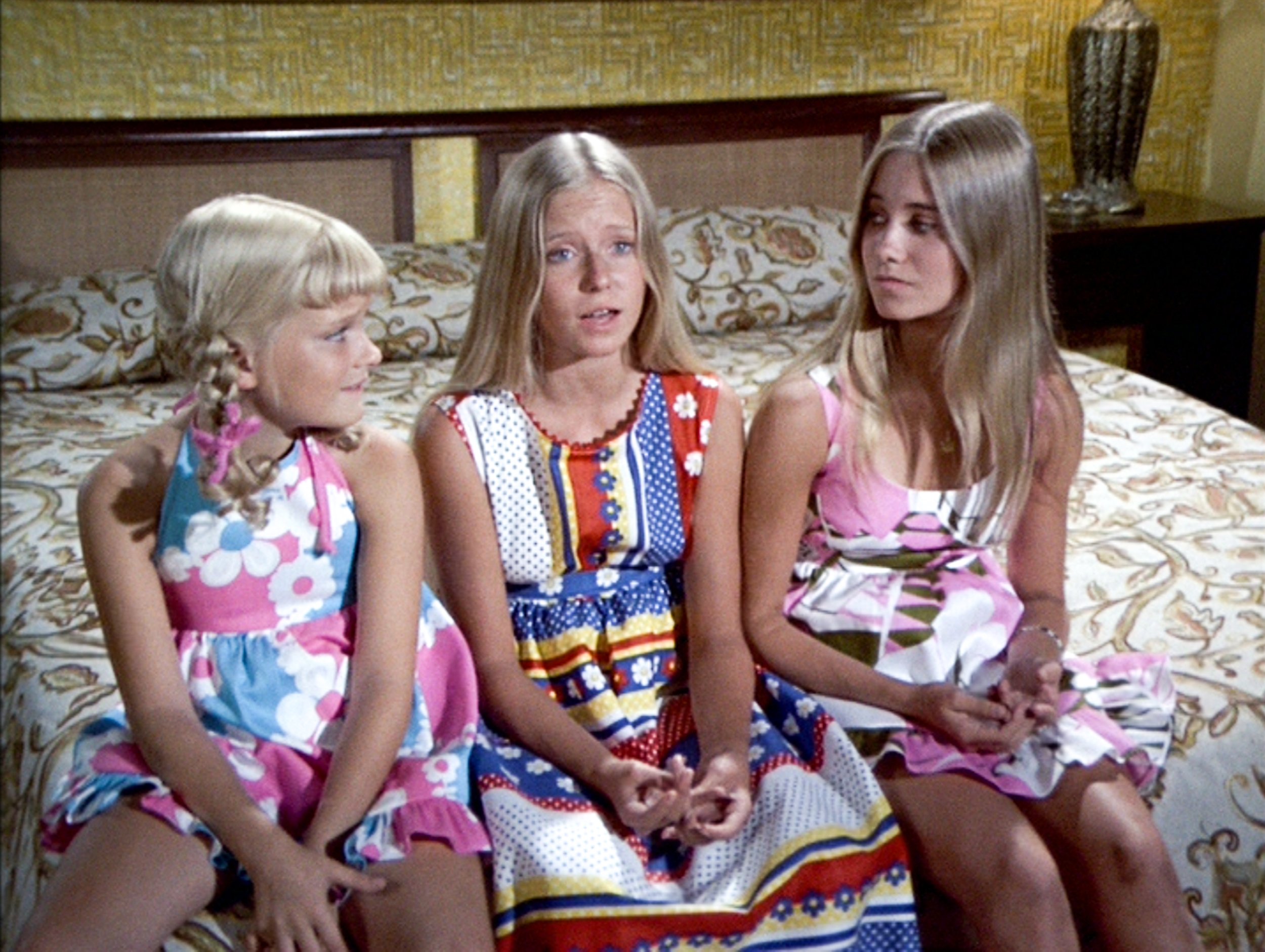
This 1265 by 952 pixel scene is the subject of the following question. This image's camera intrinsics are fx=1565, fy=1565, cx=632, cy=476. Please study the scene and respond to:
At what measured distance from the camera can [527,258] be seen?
1431 millimetres

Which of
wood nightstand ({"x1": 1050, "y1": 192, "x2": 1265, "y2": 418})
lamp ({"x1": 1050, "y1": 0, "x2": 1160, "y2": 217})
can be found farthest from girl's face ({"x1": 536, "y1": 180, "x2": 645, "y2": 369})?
lamp ({"x1": 1050, "y1": 0, "x2": 1160, "y2": 217})

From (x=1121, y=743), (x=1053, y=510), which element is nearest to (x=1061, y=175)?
(x=1053, y=510)

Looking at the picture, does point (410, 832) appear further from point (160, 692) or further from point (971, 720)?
point (971, 720)

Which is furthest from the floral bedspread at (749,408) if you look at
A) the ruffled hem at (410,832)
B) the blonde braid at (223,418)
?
the blonde braid at (223,418)

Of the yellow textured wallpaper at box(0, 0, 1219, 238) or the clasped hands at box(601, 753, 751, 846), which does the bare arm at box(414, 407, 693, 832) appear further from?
the yellow textured wallpaper at box(0, 0, 1219, 238)

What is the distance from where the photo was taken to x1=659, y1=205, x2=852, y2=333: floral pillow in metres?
2.84

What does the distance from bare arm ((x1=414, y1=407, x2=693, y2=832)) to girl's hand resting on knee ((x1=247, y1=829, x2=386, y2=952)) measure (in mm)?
217

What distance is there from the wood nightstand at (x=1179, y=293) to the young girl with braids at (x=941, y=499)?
66.2 inches

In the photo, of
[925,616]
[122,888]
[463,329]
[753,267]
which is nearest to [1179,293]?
[753,267]

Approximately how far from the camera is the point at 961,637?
1455 mm

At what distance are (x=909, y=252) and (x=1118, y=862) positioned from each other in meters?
0.59

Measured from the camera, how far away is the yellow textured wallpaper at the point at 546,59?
287cm

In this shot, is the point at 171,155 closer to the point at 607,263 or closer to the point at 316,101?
the point at 316,101

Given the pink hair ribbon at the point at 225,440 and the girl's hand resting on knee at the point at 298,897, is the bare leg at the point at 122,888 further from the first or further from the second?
the pink hair ribbon at the point at 225,440
